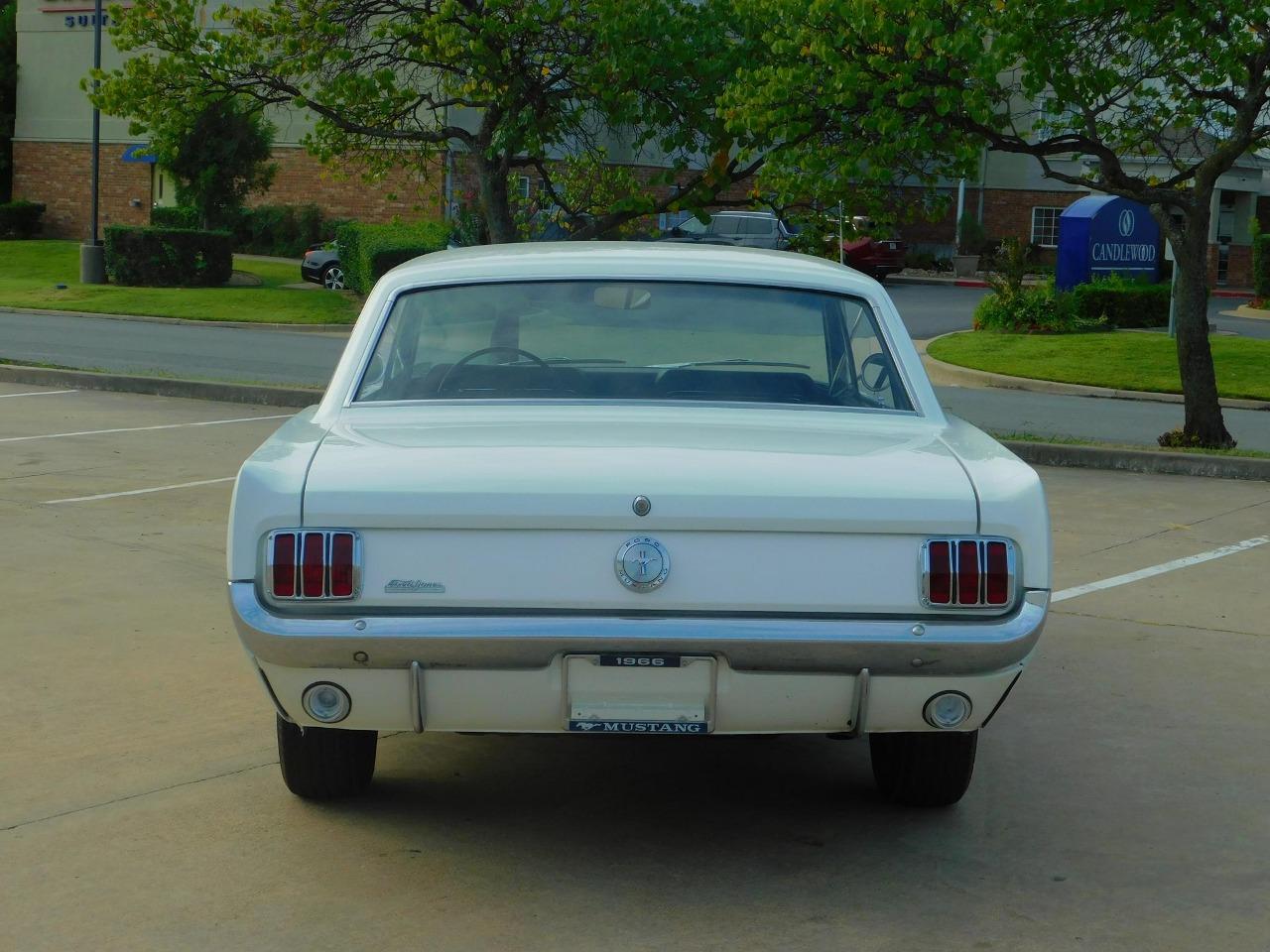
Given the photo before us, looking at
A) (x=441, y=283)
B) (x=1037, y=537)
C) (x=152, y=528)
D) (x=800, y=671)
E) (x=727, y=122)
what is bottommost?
(x=152, y=528)

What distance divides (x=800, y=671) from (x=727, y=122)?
11.1 metres

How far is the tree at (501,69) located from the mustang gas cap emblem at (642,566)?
1193cm

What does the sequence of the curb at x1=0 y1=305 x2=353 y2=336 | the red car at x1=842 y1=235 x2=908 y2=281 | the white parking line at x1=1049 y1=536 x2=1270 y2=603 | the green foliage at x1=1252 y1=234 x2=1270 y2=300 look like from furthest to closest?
the red car at x1=842 y1=235 x2=908 y2=281
the green foliage at x1=1252 y1=234 x2=1270 y2=300
the curb at x1=0 y1=305 x2=353 y2=336
the white parking line at x1=1049 y1=536 x2=1270 y2=603

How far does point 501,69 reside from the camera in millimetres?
16438

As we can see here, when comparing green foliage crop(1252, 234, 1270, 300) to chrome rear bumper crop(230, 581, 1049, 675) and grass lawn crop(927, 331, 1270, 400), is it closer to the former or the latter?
grass lawn crop(927, 331, 1270, 400)

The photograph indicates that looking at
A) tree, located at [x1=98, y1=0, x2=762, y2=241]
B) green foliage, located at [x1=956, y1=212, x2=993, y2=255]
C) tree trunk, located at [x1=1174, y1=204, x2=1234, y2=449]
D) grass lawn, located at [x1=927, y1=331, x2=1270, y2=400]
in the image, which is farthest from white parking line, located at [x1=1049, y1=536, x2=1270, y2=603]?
green foliage, located at [x1=956, y1=212, x2=993, y2=255]

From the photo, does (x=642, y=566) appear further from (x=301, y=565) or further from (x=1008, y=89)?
(x=1008, y=89)

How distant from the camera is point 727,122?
47.7 ft

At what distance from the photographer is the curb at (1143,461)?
40.6 ft

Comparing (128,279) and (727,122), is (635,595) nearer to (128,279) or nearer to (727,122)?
(727,122)

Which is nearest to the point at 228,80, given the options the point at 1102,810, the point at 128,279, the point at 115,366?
the point at 115,366

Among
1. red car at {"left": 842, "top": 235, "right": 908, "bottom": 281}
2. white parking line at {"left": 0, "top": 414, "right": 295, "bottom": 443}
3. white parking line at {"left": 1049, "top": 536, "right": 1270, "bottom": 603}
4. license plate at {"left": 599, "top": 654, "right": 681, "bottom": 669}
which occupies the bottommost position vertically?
white parking line at {"left": 0, "top": 414, "right": 295, "bottom": 443}

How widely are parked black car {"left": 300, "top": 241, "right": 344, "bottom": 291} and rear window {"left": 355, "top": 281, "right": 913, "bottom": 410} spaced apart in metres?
30.2

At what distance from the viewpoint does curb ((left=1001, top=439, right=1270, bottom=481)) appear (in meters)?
12.4
